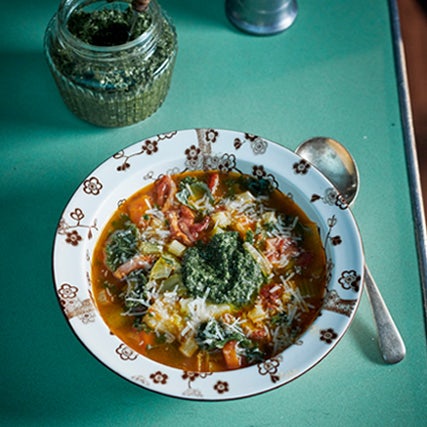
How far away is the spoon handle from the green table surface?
44 millimetres

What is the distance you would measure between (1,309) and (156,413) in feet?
2.24

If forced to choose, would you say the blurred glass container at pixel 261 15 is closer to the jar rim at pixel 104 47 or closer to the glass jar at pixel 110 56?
the glass jar at pixel 110 56

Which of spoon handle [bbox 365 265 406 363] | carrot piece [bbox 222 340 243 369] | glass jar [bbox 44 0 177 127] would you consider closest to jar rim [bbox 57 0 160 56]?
glass jar [bbox 44 0 177 127]

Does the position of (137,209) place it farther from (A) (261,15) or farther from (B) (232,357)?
(A) (261,15)

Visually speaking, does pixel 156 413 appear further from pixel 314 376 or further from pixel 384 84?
pixel 384 84

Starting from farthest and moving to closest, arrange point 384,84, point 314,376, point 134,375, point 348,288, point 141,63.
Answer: point 384,84 → point 141,63 → point 314,376 → point 348,288 → point 134,375

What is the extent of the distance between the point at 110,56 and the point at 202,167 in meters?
0.53

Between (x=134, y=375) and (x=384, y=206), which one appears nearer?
(x=134, y=375)

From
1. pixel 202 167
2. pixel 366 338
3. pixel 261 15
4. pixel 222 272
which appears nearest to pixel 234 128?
pixel 202 167

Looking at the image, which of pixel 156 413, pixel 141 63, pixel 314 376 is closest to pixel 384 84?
pixel 141 63

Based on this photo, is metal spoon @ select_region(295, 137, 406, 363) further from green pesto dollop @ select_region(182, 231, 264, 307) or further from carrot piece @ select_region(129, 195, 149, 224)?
carrot piece @ select_region(129, 195, 149, 224)

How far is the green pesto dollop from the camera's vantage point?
2.34 metres

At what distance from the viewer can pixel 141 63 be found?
104 inches

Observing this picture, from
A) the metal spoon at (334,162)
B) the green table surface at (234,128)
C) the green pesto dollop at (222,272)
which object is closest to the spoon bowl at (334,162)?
the metal spoon at (334,162)
